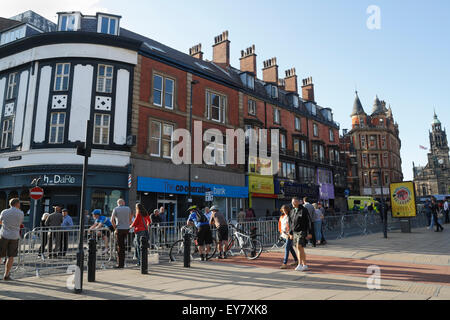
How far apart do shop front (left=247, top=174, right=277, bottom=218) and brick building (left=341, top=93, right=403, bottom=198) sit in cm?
3382

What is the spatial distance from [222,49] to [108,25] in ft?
44.7

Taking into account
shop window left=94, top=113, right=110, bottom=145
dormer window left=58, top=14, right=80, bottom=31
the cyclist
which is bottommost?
the cyclist

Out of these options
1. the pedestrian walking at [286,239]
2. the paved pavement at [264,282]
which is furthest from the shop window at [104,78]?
the pedestrian walking at [286,239]

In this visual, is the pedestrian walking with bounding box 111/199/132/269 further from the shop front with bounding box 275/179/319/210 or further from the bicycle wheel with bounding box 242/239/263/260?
the shop front with bounding box 275/179/319/210

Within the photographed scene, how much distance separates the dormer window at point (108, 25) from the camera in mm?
21250

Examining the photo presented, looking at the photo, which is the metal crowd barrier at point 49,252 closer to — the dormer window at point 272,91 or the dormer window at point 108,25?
the dormer window at point 108,25

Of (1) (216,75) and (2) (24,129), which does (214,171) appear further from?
(2) (24,129)

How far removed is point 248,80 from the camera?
105ft

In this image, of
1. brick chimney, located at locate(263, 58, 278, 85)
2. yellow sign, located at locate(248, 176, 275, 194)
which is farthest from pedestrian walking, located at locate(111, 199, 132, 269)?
brick chimney, located at locate(263, 58, 278, 85)

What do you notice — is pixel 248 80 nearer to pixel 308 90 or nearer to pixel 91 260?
pixel 308 90

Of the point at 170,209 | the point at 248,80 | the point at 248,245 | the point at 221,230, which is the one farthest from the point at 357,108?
the point at 221,230

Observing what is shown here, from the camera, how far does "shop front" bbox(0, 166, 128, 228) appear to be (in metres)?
18.5

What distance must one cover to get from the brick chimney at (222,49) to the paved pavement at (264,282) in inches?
997
